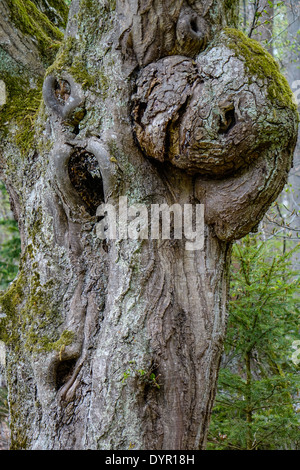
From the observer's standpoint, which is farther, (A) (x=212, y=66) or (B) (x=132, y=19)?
(B) (x=132, y=19)

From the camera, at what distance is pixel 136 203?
253cm

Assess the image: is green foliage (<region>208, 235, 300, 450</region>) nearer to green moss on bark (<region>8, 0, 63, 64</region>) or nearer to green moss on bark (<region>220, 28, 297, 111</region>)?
green moss on bark (<region>220, 28, 297, 111</region>)

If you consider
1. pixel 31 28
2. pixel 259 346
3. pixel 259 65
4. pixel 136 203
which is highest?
pixel 31 28

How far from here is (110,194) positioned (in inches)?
98.9

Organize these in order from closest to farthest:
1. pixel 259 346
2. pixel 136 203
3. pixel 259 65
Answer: pixel 259 65
pixel 136 203
pixel 259 346

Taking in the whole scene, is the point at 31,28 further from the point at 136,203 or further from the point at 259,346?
the point at 259,346

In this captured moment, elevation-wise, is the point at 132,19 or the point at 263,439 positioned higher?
the point at 132,19

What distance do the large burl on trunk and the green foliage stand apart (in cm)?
141

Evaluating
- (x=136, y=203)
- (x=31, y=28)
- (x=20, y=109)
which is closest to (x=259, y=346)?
(x=136, y=203)

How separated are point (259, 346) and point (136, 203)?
94.9 inches

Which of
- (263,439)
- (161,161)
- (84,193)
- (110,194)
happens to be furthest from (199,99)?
(263,439)

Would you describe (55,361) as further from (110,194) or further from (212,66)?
(212,66)

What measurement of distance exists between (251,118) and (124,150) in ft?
2.61
